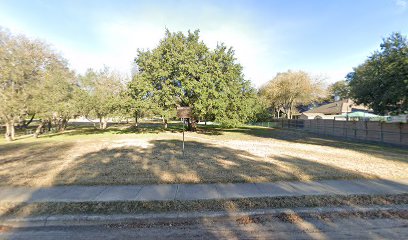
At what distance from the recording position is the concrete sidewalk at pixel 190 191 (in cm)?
496

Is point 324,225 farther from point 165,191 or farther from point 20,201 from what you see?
point 20,201

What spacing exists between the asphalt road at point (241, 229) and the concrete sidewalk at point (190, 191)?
2.99 feet

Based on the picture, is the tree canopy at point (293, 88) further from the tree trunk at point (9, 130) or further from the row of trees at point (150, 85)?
the tree trunk at point (9, 130)

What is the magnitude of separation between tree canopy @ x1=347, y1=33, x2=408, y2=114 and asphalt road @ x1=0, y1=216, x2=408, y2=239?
43.1ft

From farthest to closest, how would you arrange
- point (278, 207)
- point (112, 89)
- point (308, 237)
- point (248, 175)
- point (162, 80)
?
point (112, 89) < point (162, 80) < point (248, 175) < point (278, 207) < point (308, 237)

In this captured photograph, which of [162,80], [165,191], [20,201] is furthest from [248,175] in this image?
[162,80]

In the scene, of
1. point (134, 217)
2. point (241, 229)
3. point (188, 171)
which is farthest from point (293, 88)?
point (134, 217)

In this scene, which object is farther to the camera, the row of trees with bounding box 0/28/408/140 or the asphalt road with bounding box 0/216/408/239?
the row of trees with bounding box 0/28/408/140

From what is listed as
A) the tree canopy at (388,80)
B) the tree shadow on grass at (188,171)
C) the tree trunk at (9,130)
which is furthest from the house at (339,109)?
the tree trunk at (9,130)

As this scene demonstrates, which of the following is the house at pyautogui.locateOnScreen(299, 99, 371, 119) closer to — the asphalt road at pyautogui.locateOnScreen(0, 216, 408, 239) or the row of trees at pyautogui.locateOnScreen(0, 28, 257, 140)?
the row of trees at pyautogui.locateOnScreen(0, 28, 257, 140)

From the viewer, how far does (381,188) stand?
5.61m

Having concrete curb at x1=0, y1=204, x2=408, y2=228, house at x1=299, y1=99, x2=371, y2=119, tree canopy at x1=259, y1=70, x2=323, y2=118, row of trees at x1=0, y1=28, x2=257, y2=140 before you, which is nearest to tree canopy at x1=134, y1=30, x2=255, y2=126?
row of trees at x1=0, y1=28, x2=257, y2=140

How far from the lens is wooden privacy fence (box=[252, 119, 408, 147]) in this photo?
16.7 meters

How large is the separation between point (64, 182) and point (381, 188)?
8399 millimetres
